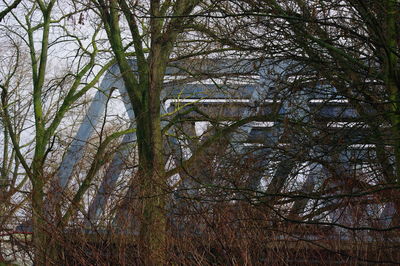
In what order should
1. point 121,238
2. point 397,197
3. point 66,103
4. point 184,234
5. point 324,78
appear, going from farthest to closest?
1. point 66,103
2. point 324,78
3. point 397,197
4. point 184,234
5. point 121,238

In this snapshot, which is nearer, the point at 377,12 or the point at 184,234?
the point at 377,12

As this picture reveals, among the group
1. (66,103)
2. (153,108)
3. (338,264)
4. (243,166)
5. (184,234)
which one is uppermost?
(66,103)

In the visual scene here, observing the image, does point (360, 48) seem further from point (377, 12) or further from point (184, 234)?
point (184, 234)

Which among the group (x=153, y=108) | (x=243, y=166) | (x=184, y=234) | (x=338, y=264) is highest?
(x=153, y=108)

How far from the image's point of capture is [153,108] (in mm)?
12211

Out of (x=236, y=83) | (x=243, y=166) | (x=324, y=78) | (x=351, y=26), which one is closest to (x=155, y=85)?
(x=236, y=83)

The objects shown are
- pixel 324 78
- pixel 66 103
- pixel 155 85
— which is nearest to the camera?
pixel 324 78

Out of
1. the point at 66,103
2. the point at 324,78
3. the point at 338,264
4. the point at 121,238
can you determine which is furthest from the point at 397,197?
the point at 66,103

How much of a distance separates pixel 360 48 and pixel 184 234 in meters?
3.33

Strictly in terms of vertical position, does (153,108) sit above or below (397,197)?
above

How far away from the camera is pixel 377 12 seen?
6.91 metres

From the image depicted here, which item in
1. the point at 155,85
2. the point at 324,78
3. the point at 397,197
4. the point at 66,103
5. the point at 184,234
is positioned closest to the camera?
the point at 184,234

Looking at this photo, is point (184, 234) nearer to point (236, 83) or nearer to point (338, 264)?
point (338, 264)

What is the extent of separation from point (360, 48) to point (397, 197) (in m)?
1.96
